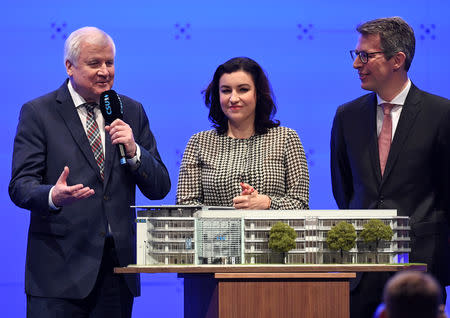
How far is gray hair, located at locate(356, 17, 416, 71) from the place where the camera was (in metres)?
3.95

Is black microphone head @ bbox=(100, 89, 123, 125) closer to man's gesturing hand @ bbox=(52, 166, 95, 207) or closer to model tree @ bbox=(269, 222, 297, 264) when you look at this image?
man's gesturing hand @ bbox=(52, 166, 95, 207)

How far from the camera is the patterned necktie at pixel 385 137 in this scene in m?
3.81

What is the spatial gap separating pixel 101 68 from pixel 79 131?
0.33 m

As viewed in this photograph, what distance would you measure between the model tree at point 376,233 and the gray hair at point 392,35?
1.17 metres

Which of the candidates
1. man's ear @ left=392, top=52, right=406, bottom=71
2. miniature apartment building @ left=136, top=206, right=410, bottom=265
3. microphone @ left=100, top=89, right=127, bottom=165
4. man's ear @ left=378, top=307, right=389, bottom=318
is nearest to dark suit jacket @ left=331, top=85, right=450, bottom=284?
man's ear @ left=392, top=52, right=406, bottom=71

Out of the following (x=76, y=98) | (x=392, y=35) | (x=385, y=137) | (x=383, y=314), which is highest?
(x=392, y=35)

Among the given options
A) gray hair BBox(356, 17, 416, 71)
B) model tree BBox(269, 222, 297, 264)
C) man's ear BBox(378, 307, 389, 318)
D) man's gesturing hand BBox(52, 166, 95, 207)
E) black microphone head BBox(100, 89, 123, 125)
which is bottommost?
man's ear BBox(378, 307, 389, 318)

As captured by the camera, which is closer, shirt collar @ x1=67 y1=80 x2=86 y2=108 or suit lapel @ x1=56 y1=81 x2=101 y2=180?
suit lapel @ x1=56 y1=81 x2=101 y2=180

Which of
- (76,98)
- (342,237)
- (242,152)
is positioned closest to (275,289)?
(342,237)

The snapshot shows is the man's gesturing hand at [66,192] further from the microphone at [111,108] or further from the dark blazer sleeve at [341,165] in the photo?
the dark blazer sleeve at [341,165]

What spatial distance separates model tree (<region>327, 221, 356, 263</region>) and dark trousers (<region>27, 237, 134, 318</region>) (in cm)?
105

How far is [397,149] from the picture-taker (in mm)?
3748

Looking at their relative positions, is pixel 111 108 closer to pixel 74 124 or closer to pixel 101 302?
pixel 74 124

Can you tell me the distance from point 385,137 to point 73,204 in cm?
168
